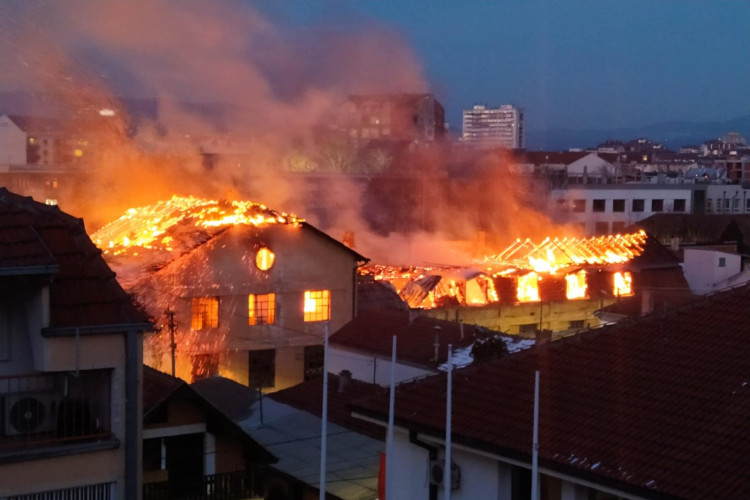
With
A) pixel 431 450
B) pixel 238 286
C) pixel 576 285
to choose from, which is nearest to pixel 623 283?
pixel 576 285

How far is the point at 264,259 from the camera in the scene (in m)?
18.8

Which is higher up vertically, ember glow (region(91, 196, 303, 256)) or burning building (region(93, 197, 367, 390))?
ember glow (region(91, 196, 303, 256))

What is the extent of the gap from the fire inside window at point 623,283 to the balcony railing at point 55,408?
796 inches

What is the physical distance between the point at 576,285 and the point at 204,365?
37.4 ft

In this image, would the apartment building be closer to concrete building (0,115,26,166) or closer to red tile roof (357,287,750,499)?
concrete building (0,115,26,166)

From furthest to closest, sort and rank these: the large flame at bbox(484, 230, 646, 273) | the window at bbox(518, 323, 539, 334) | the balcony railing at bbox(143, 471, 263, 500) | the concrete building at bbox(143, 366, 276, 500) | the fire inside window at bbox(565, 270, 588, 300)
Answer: the large flame at bbox(484, 230, 646, 273) < the fire inside window at bbox(565, 270, 588, 300) < the window at bbox(518, 323, 539, 334) < the concrete building at bbox(143, 366, 276, 500) < the balcony railing at bbox(143, 471, 263, 500)

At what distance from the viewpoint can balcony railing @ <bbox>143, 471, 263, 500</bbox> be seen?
916cm

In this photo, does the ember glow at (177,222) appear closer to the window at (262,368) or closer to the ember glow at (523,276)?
the window at (262,368)

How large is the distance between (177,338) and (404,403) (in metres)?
10.6

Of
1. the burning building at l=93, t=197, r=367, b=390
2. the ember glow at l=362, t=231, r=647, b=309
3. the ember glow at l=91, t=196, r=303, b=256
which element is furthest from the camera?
the ember glow at l=362, t=231, r=647, b=309

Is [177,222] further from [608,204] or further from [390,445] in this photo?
[608,204]

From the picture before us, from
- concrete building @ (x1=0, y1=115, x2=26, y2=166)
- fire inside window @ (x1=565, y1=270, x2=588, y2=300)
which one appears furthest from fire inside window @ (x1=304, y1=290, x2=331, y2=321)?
concrete building @ (x1=0, y1=115, x2=26, y2=166)

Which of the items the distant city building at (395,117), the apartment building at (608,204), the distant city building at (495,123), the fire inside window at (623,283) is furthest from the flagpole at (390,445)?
the distant city building at (495,123)

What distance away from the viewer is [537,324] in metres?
24.3
